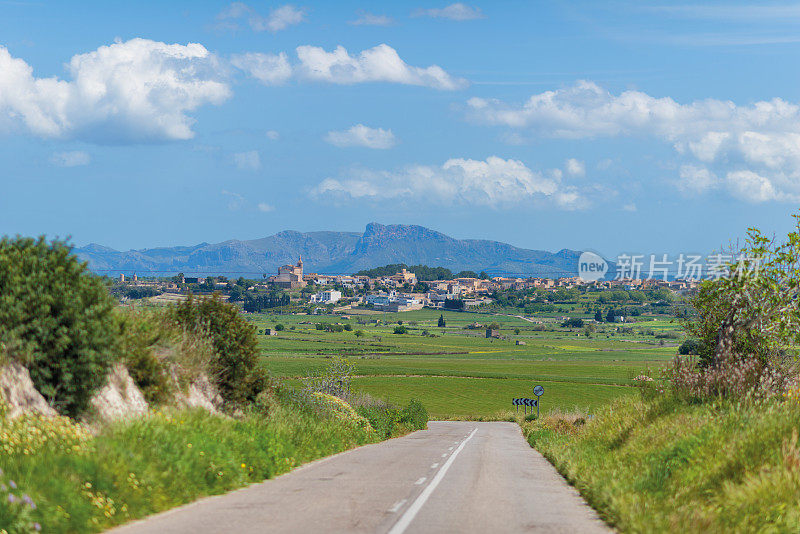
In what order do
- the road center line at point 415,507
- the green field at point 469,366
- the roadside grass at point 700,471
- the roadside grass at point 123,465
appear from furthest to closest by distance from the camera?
the green field at point 469,366 < the road center line at point 415,507 < the roadside grass at point 700,471 < the roadside grass at point 123,465

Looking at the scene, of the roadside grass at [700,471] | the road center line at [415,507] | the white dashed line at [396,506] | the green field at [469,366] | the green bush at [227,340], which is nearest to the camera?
the roadside grass at [700,471]

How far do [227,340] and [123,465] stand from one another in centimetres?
937

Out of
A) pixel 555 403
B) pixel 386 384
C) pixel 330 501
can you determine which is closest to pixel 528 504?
pixel 330 501

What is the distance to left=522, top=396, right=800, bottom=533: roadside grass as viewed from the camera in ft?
34.3

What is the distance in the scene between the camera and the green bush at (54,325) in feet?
42.8

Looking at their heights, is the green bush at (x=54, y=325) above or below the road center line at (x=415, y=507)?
above

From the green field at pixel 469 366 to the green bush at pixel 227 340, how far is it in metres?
34.0

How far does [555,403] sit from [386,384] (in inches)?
819

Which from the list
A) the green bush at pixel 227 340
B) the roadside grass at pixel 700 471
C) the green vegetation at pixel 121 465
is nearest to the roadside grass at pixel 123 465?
the green vegetation at pixel 121 465

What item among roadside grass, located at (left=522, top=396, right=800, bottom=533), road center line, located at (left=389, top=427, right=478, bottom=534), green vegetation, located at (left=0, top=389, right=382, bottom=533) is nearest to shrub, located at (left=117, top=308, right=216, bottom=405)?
green vegetation, located at (left=0, top=389, right=382, bottom=533)

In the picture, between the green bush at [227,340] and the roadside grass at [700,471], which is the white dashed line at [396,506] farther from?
the green bush at [227,340]

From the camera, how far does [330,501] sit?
1285 cm

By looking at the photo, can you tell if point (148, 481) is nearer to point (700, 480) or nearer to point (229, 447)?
point (229, 447)

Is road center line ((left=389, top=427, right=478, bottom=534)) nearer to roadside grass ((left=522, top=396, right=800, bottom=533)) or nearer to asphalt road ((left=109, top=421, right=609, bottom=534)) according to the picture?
asphalt road ((left=109, top=421, right=609, bottom=534))
